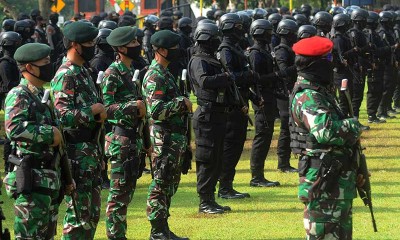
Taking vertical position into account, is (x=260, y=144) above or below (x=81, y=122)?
below

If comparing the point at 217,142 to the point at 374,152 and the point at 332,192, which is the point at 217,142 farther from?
the point at 374,152

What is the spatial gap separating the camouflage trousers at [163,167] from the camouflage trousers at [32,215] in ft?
7.56

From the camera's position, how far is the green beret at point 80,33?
8195mm

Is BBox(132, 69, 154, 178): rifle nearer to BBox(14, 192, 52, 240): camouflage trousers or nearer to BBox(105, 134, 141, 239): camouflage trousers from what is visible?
BBox(105, 134, 141, 239): camouflage trousers

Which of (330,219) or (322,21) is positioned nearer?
(330,219)

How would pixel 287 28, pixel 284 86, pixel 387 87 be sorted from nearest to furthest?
pixel 284 86, pixel 287 28, pixel 387 87

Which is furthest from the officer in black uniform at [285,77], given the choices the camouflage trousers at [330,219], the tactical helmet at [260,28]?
the camouflage trousers at [330,219]

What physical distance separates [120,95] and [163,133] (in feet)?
2.31

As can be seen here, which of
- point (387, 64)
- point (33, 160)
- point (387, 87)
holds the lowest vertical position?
point (387, 87)

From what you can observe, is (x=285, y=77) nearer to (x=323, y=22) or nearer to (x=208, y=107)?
(x=208, y=107)

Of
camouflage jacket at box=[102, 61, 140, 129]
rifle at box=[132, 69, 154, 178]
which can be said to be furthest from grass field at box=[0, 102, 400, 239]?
camouflage jacket at box=[102, 61, 140, 129]

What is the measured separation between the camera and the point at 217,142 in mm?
11250

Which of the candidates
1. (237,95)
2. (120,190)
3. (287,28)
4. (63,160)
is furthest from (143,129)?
(287,28)

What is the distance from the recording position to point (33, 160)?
741 cm
